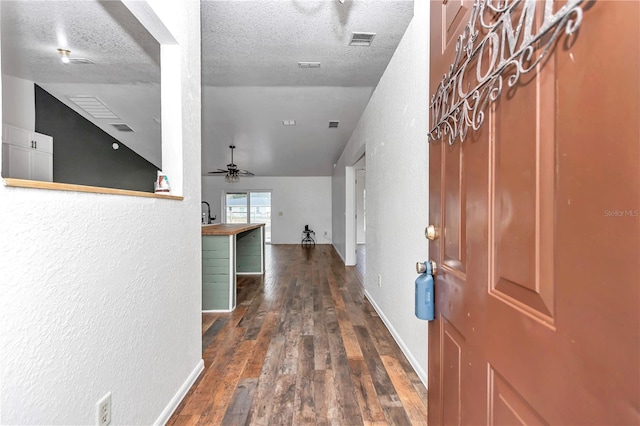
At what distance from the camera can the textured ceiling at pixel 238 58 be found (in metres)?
2.37

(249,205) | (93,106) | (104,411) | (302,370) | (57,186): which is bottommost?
(302,370)

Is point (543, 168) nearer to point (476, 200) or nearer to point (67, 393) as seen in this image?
point (476, 200)

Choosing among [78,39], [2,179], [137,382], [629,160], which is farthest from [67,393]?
[78,39]

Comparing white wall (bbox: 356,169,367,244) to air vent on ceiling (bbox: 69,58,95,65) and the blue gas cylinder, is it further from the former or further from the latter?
the blue gas cylinder

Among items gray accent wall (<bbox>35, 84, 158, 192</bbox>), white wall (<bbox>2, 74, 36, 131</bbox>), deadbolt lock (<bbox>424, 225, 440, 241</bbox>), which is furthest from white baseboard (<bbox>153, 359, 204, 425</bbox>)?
gray accent wall (<bbox>35, 84, 158, 192</bbox>)

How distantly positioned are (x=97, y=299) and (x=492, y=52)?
1.44 metres

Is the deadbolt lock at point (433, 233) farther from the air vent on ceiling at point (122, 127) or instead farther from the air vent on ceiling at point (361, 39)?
the air vent on ceiling at point (122, 127)

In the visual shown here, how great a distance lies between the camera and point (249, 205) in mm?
9633

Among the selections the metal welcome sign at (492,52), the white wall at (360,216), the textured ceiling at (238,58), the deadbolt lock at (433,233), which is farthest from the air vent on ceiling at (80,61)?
the white wall at (360,216)

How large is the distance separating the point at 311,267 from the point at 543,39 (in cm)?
515

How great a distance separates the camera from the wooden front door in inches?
15.3

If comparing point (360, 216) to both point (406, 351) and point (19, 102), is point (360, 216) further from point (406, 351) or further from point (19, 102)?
point (19, 102)

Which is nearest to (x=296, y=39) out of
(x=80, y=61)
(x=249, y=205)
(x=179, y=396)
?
(x=80, y=61)

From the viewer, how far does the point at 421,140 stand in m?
1.77
